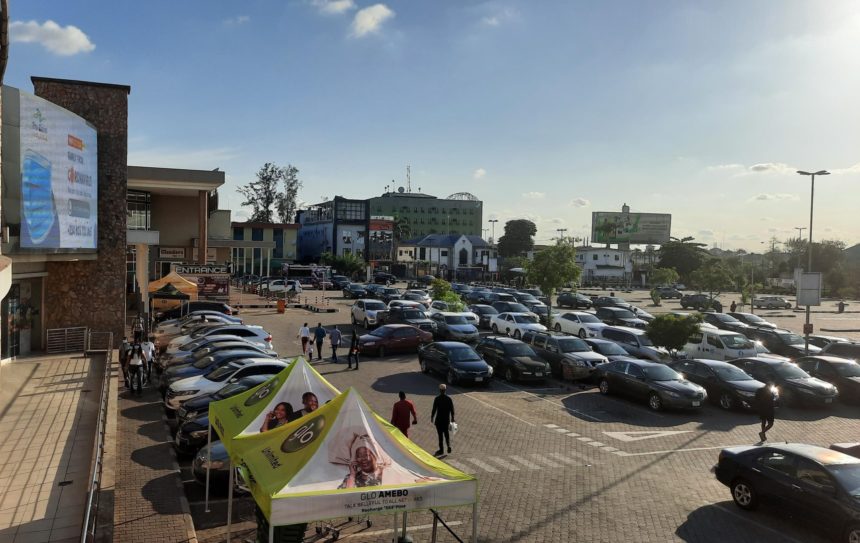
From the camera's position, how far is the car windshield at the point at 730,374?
63.0 ft

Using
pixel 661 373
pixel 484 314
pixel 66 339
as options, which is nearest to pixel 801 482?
pixel 661 373

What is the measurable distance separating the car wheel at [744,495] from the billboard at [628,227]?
97158mm

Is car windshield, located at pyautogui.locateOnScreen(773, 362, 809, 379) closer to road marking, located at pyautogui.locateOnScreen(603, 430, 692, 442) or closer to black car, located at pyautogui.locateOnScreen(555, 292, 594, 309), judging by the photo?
road marking, located at pyautogui.locateOnScreen(603, 430, 692, 442)

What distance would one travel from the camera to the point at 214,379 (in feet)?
51.0

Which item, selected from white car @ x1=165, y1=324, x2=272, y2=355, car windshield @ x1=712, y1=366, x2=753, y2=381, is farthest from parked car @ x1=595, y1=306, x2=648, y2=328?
white car @ x1=165, y1=324, x2=272, y2=355

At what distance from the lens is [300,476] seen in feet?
21.3

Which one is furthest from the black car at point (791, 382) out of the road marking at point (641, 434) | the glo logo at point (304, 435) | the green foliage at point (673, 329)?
the glo logo at point (304, 435)

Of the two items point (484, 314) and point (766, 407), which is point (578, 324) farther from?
point (766, 407)

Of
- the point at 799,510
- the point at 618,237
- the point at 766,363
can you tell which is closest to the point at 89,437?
the point at 799,510

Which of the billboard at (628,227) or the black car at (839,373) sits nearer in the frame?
the black car at (839,373)

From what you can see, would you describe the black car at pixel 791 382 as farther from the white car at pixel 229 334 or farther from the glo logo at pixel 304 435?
the white car at pixel 229 334

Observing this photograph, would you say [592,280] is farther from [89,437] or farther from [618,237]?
[89,437]

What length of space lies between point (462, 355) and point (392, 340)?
19.3 ft

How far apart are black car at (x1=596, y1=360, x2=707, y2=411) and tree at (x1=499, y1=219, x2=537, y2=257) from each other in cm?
11839
